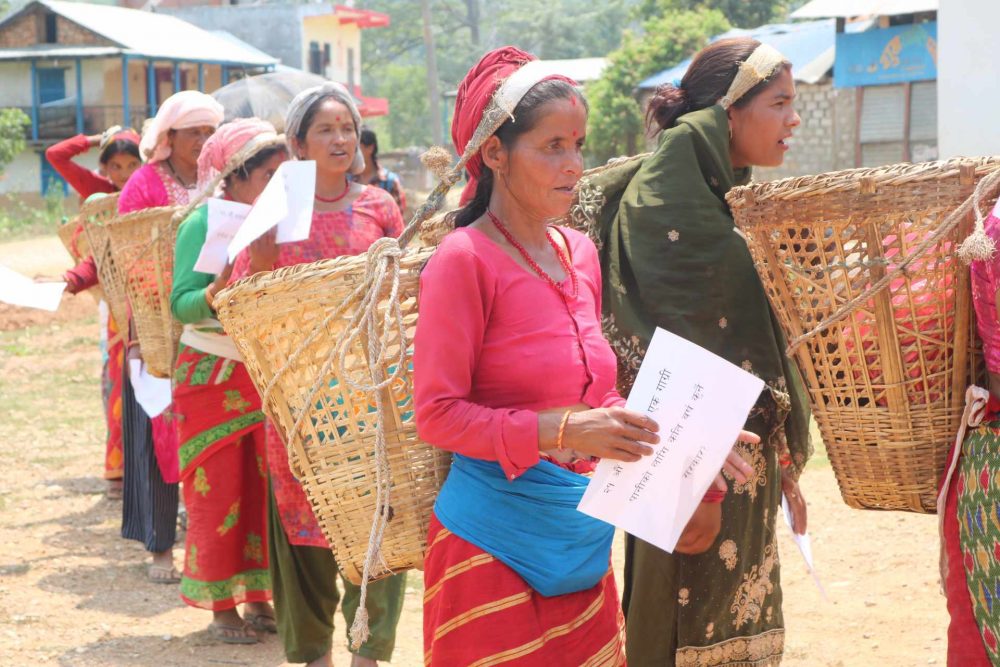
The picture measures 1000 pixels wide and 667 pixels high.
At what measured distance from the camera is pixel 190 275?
4375 mm

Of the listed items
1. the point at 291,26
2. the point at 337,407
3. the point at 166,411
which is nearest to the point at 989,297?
the point at 337,407

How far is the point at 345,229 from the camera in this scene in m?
4.17

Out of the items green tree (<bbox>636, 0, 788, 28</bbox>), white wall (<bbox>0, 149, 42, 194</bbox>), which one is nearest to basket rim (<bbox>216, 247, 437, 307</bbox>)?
white wall (<bbox>0, 149, 42, 194</bbox>)

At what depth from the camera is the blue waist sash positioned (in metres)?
2.53

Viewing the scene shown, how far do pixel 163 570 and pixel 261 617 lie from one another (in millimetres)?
1011

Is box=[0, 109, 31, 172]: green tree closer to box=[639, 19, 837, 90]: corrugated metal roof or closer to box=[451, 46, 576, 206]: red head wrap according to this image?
box=[639, 19, 837, 90]: corrugated metal roof

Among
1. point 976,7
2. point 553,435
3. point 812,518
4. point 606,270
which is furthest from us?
point 976,7

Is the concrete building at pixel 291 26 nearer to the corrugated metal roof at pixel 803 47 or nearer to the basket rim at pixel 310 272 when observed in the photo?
the corrugated metal roof at pixel 803 47

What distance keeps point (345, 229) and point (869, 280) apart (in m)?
2.04

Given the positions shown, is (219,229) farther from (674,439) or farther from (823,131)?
(823,131)

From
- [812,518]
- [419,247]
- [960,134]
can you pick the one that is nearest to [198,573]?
[419,247]

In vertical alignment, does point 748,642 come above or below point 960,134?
below

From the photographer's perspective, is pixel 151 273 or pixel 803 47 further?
pixel 803 47

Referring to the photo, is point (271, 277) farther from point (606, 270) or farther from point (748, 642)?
point (748, 642)
